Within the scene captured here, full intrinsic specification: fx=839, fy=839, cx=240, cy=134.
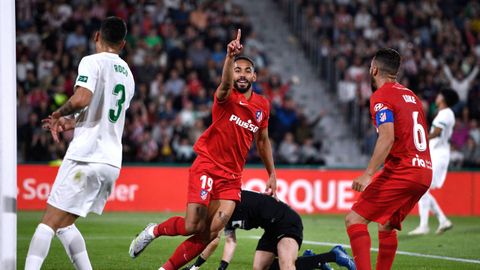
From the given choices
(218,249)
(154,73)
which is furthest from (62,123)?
(154,73)

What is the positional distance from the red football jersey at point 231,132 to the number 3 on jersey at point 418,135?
5.69 feet

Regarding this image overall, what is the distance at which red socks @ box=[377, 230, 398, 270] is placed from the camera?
326 inches

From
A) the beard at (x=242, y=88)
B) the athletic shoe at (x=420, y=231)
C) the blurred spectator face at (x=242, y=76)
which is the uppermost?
the blurred spectator face at (x=242, y=76)

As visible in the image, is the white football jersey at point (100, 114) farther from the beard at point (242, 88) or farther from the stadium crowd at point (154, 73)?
the stadium crowd at point (154, 73)

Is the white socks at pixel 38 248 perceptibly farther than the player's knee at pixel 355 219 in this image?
No

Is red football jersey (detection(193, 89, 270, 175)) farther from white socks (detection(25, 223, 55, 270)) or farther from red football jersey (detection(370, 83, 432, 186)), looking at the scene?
white socks (detection(25, 223, 55, 270))

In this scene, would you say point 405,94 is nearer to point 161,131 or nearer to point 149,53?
point 161,131

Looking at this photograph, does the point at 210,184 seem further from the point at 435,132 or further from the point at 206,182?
the point at 435,132

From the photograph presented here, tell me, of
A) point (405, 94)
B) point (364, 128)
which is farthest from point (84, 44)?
point (405, 94)

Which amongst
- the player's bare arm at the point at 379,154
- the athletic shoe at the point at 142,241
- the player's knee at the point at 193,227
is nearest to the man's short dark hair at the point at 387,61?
the player's bare arm at the point at 379,154

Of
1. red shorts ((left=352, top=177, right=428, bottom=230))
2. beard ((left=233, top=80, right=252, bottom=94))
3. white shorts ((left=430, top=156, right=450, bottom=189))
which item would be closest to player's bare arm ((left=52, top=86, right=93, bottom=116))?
beard ((left=233, top=80, right=252, bottom=94))

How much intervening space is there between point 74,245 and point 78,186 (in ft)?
1.99

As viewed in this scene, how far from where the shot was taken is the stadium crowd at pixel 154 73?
2067 centimetres

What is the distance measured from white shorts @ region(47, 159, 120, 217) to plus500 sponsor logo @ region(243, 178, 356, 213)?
12.7 meters
